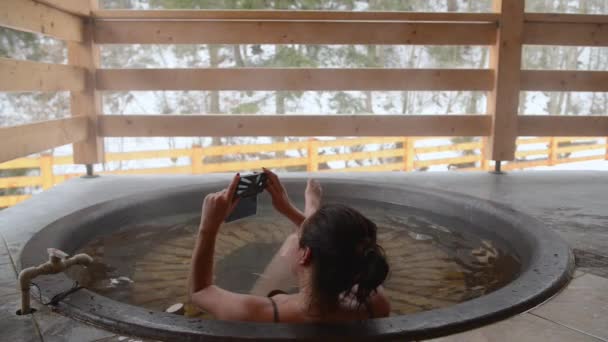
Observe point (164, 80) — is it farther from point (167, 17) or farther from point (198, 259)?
point (198, 259)

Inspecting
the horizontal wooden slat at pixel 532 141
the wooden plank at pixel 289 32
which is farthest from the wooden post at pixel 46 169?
the horizontal wooden slat at pixel 532 141

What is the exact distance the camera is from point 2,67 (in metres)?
2.61

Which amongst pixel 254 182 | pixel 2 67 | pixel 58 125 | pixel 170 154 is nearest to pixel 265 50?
pixel 170 154

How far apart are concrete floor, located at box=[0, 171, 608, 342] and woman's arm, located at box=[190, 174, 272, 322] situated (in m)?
0.25

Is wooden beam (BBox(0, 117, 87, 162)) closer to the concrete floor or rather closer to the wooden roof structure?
the wooden roof structure

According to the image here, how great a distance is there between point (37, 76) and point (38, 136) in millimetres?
342

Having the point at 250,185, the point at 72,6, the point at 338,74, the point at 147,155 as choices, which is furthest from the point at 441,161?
the point at 250,185

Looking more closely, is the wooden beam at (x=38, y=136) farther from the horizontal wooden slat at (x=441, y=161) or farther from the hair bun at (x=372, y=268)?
the horizontal wooden slat at (x=441, y=161)

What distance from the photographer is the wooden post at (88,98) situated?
360cm

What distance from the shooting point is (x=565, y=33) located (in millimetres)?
3676

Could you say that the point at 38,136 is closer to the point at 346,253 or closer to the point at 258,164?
the point at 346,253

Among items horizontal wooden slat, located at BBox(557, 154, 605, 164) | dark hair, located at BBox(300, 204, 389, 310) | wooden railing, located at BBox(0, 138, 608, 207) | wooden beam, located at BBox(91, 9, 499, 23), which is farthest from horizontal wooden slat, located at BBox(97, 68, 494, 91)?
horizontal wooden slat, located at BBox(557, 154, 605, 164)

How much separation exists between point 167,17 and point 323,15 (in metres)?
1.07

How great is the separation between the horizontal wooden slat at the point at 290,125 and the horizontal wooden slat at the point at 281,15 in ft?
2.22
